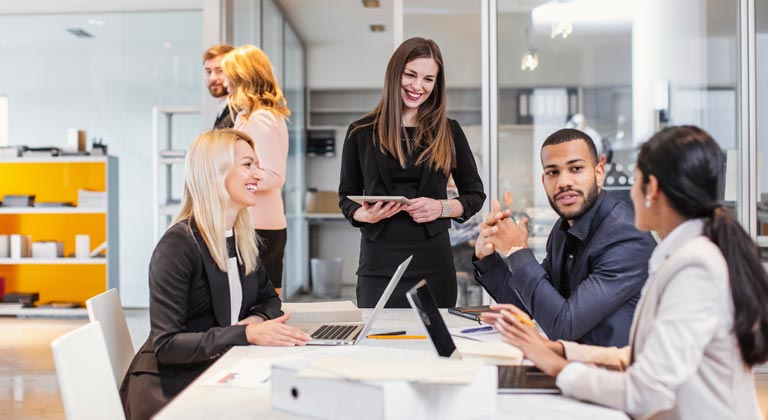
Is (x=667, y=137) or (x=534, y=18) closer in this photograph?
(x=667, y=137)

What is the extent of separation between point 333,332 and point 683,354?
0.96 m

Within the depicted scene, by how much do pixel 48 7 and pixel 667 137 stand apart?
7339mm

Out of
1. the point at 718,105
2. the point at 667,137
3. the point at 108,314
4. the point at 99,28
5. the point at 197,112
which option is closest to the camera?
the point at 667,137

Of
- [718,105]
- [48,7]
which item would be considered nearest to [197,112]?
[48,7]

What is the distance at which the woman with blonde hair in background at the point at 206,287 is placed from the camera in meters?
1.83

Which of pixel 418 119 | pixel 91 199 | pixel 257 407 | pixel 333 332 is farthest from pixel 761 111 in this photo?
pixel 91 199

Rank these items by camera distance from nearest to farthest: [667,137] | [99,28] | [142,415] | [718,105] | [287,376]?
1. [287,376]
2. [667,137]
3. [142,415]
4. [718,105]
5. [99,28]

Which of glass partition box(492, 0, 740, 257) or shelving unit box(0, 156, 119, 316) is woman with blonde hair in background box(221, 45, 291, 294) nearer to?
glass partition box(492, 0, 740, 257)

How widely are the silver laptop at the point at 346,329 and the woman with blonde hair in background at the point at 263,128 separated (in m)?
1.08

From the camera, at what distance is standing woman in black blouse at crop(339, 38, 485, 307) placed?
8.96 ft

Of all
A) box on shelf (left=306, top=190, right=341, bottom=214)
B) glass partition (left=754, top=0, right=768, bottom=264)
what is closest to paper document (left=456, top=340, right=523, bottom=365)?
glass partition (left=754, top=0, right=768, bottom=264)

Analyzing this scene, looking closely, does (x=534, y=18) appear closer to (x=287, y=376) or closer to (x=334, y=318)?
(x=334, y=318)

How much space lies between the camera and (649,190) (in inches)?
53.7

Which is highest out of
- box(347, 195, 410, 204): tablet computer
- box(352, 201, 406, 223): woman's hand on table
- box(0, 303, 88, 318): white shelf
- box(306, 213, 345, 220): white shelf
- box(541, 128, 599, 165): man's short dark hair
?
box(541, 128, 599, 165): man's short dark hair
